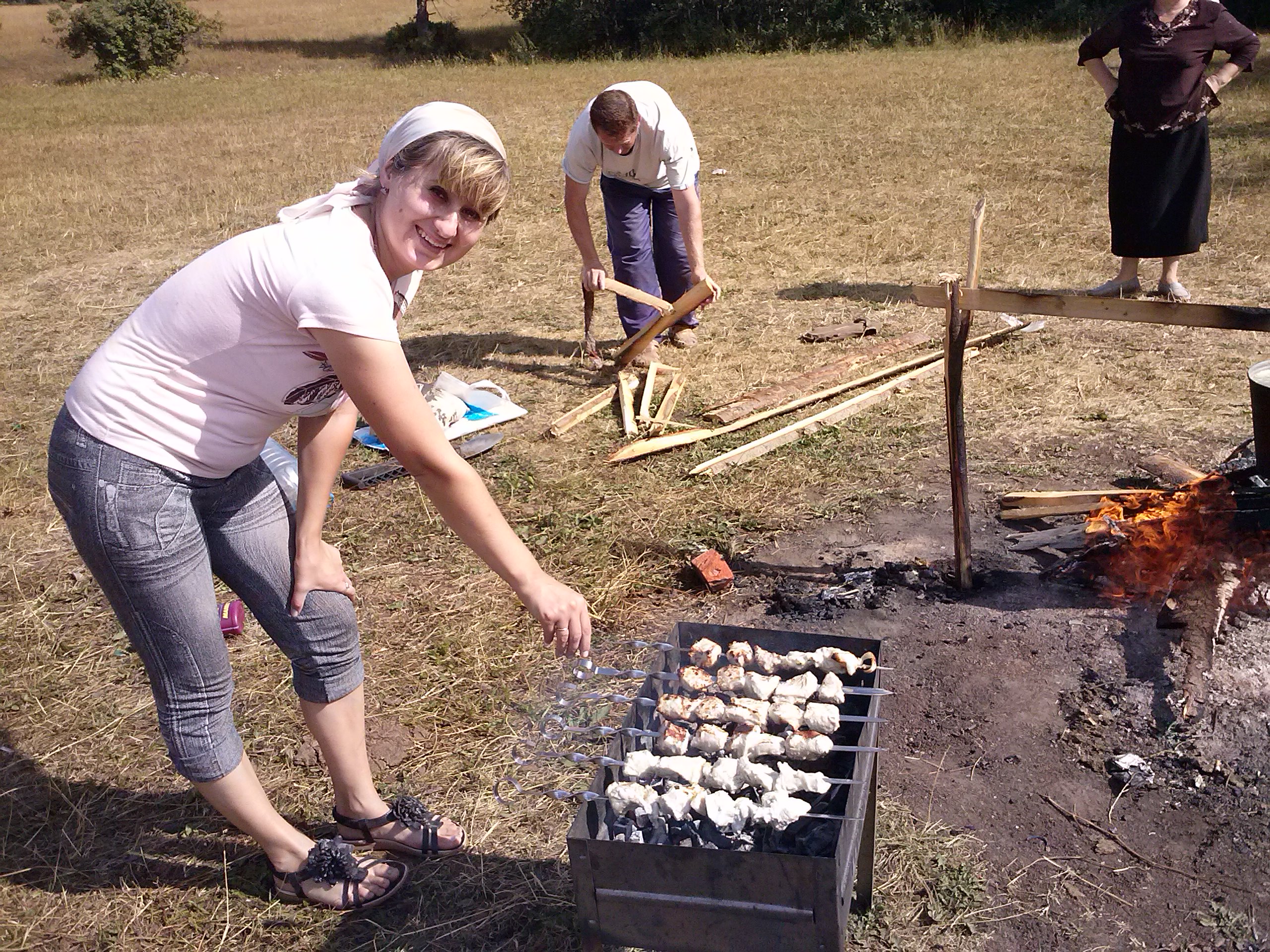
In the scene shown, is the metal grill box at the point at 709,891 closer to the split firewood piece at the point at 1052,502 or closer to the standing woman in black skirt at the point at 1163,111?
the split firewood piece at the point at 1052,502

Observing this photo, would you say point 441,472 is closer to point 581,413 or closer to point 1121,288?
point 581,413

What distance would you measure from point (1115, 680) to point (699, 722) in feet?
6.34

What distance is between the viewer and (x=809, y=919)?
2289 millimetres

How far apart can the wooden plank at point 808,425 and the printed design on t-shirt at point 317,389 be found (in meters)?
3.37

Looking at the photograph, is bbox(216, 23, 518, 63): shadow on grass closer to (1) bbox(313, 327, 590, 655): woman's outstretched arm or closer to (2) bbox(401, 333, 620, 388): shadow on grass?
(2) bbox(401, 333, 620, 388): shadow on grass

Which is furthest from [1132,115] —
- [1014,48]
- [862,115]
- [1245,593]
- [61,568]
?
[1014,48]

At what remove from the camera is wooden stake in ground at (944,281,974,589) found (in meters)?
4.00

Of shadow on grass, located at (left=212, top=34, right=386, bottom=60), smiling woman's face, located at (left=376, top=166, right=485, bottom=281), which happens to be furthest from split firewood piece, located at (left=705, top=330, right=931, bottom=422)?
shadow on grass, located at (left=212, top=34, right=386, bottom=60)

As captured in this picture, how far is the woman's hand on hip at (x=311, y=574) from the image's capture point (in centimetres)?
288

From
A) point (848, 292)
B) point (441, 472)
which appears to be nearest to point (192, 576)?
point (441, 472)

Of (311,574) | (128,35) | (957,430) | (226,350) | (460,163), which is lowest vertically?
(957,430)

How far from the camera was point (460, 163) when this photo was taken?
7.39 feet

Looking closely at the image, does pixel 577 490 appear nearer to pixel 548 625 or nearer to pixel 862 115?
pixel 548 625

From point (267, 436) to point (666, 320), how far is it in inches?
173
